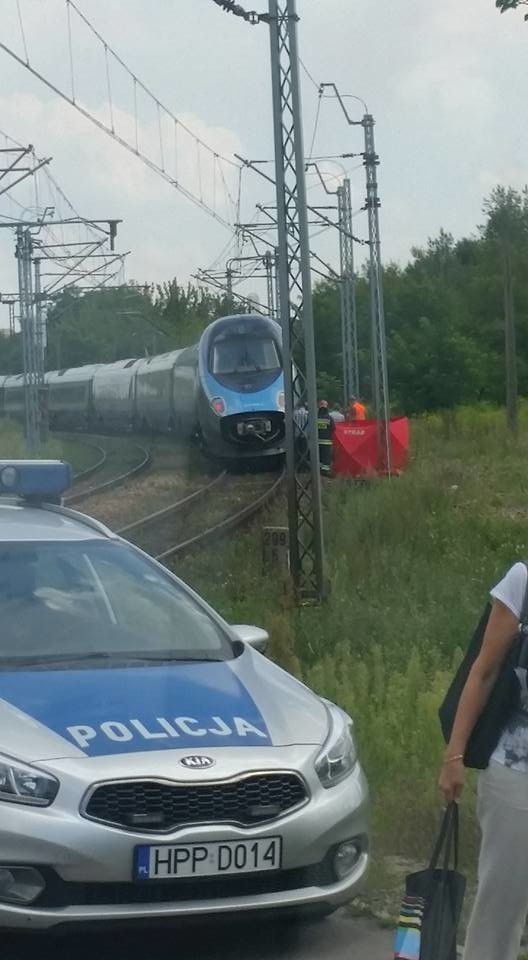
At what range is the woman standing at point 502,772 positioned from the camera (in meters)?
4.33

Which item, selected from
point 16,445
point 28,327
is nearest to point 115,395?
point 16,445

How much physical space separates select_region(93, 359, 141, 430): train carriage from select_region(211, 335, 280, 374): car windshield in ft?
32.5

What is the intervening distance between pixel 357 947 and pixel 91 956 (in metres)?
0.91

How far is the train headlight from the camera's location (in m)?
31.3

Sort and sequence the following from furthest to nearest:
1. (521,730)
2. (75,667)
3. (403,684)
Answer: (403,684)
(75,667)
(521,730)

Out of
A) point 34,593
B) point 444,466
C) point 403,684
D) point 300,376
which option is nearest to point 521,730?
point 34,593

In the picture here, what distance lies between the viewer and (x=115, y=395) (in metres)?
43.7

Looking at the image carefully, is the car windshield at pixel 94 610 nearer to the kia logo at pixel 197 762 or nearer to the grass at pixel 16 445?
the kia logo at pixel 197 762

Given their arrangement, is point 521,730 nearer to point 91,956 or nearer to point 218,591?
point 91,956

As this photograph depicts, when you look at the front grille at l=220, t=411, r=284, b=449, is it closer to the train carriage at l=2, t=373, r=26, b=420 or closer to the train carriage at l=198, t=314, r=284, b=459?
the train carriage at l=198, t=314, r=284, b=459

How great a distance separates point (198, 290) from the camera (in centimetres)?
5094

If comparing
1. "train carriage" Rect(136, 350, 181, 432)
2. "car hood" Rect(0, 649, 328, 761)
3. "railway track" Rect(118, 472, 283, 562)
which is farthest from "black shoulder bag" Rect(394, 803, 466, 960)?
"train carriage" Rect(136, 350, 181, 432)

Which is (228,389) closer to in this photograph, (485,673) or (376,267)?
(376,267)

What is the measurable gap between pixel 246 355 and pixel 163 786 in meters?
26.2
